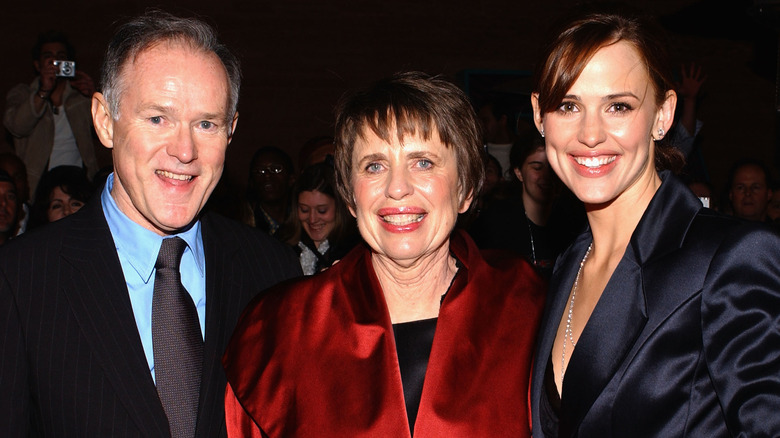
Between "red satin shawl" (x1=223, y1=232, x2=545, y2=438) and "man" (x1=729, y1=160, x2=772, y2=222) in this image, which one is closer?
"red satin shawl" (x1=223, y1=232, x2=545, y2=438)

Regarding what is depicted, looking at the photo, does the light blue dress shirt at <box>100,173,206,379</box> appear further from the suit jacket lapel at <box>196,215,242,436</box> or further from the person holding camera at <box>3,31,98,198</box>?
the person holding camera at <box>3,31,98,198</box>

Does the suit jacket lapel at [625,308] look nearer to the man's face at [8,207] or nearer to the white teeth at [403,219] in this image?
the white teeth at [403,219]

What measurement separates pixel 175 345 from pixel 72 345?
0.82 feet

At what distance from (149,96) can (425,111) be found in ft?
2.44

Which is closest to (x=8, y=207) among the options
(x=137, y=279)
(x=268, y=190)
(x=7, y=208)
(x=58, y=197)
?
(x=7, y=208)

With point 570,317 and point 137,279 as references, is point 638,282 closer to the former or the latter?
point 570,317

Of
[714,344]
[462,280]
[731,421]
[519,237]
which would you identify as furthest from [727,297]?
[519,237]

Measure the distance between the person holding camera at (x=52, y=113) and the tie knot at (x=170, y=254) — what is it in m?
4.39

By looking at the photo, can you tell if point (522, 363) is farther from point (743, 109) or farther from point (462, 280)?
point (743, 109)

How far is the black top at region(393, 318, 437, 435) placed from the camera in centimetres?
217

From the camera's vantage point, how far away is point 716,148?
9.41 m

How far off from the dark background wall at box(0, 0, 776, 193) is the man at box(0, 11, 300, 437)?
5.99m

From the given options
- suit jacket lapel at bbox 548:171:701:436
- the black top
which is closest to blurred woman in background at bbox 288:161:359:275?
the black top

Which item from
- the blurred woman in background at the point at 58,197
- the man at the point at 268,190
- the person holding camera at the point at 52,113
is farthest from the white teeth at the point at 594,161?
the person holding camera at the point at 52,113
